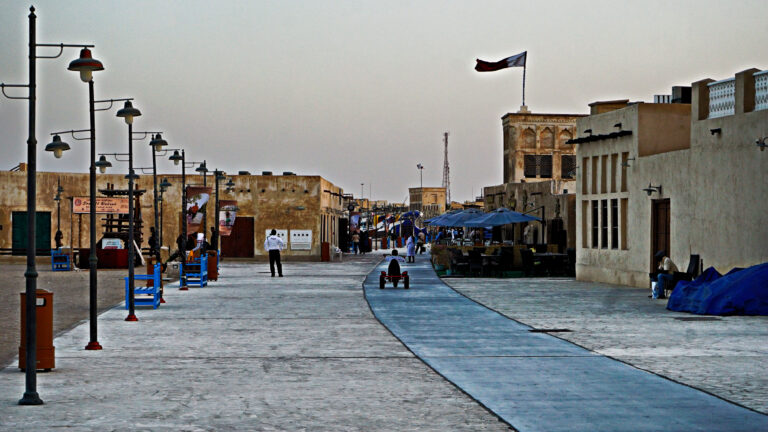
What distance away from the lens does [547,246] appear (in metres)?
42.2

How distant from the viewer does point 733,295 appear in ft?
66.0

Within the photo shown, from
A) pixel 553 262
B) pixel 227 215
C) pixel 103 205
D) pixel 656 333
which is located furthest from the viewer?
pixel 227 215

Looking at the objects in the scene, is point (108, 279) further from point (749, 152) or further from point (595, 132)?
point (749, 152)

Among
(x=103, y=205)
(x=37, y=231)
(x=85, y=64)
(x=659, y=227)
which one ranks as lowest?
(x=37, y=231)

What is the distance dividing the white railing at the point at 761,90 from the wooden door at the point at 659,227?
611 cm

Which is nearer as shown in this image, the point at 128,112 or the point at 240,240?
the point at 128,112

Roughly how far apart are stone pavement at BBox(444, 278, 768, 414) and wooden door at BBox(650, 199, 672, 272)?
168 cm

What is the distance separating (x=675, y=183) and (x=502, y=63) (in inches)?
1344

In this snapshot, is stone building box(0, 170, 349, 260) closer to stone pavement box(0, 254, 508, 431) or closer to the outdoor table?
the outdoor table

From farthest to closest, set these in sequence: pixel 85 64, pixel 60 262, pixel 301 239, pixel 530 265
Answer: pixel 301 239
pixel 60 262
pixel 530 265
pixel 85 64

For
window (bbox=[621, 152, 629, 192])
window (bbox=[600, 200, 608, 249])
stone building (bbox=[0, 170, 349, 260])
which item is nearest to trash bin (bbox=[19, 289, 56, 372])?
window (bbox=[621, 152, 629, 192])

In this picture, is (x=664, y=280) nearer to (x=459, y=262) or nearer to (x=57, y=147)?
(x=459, y=262)

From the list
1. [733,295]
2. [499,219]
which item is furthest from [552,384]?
[499,219]

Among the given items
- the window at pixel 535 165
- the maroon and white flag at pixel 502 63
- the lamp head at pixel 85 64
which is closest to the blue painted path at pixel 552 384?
the lamp head at pixel 85 64
